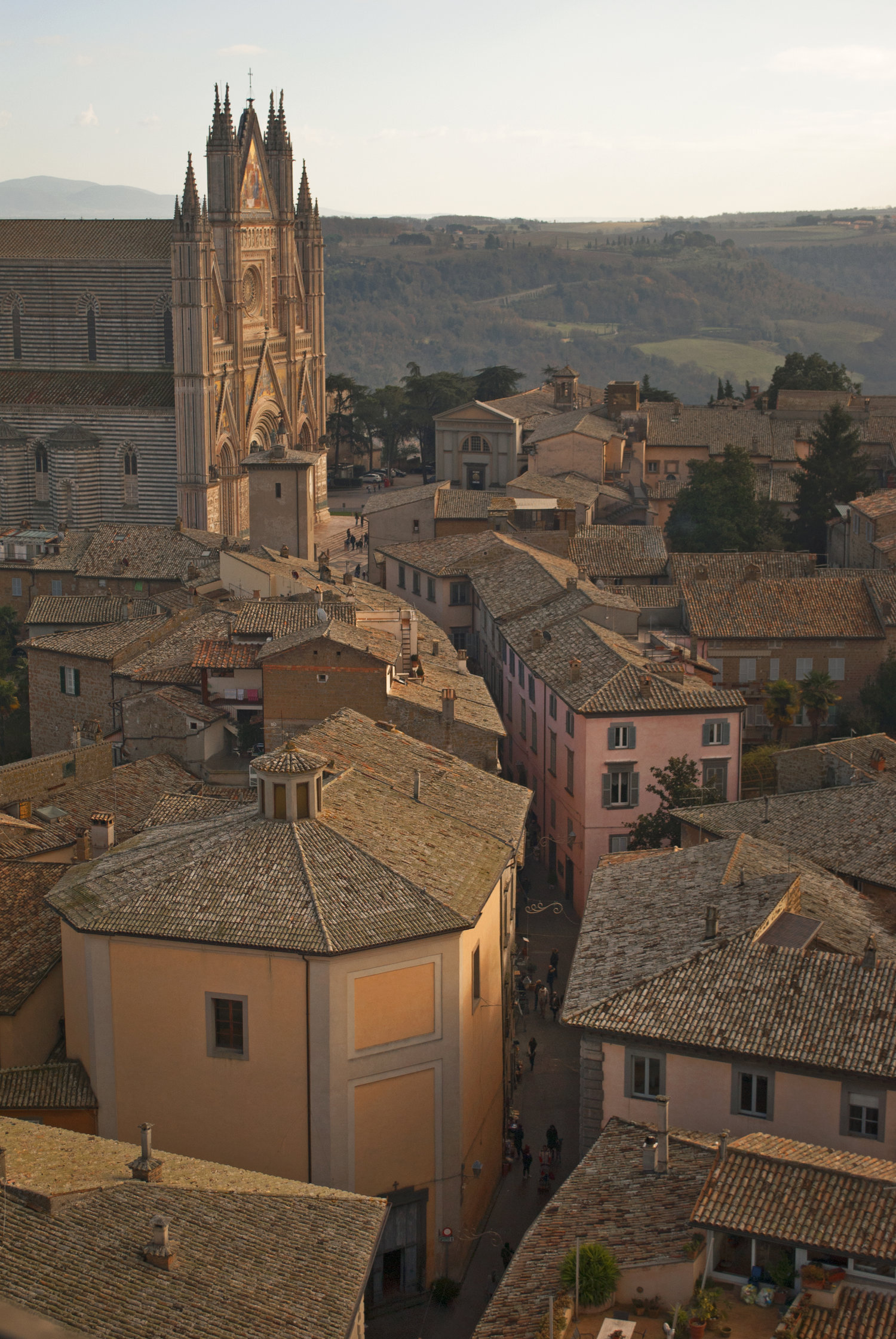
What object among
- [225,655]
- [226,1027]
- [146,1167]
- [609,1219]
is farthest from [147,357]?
[609,1219]

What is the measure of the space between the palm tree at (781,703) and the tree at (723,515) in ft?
50.3

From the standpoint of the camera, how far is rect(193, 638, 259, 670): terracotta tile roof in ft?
138

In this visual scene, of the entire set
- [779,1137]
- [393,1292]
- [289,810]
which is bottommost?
[393,1292]

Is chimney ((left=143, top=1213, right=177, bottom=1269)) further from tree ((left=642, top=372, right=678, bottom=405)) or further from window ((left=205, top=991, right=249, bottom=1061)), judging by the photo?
tree ((left=642, top=372, right=678, bottom=405))

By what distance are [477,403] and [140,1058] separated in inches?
2164

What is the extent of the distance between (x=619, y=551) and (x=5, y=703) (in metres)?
19.8

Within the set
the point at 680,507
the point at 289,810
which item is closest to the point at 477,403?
the point at 680,507

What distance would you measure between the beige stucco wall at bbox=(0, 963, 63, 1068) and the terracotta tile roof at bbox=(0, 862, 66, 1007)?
192 mm

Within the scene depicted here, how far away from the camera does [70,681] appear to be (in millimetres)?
47156

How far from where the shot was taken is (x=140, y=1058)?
24.0 metres

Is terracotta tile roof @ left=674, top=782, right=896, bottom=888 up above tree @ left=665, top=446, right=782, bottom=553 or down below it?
below

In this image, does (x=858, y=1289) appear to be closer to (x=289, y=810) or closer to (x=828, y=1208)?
(x=828, y=1208)

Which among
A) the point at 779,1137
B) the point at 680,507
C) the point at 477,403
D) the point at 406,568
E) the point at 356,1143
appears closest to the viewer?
the point at 779,1137

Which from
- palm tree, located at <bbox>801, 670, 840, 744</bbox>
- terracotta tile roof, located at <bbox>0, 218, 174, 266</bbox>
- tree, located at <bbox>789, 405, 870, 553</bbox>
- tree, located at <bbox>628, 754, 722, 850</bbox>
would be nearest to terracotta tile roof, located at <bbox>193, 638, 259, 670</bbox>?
tree, located at <bbox>628, 754, 722, 850</bbox>
